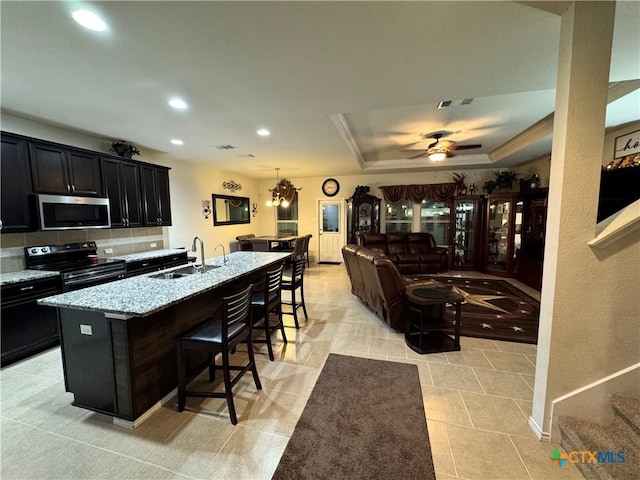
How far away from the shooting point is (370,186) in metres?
7.74

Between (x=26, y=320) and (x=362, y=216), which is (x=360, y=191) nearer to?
(x=362, y=216)

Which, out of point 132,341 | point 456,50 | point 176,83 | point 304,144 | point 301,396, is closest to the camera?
point 132,341

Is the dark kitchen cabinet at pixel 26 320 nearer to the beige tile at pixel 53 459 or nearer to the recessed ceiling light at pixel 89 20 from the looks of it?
the beige tile at pixel 53 459

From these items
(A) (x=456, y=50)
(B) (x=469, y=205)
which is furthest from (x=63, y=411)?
(B) (x=469, y=205)

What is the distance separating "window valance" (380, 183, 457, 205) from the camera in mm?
6887

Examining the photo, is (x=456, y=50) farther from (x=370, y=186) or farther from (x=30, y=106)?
(x=370, y=186)

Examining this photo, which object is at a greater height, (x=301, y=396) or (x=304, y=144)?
(x=304, y=144)

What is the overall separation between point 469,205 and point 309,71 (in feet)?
20.2

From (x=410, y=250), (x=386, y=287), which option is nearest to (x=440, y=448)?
(x=386, y=287)

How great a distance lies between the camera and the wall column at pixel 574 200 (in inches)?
58.5

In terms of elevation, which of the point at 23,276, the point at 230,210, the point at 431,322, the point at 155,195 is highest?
the point at 155,195

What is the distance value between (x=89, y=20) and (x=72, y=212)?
2631 millimetres

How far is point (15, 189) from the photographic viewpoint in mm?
2771

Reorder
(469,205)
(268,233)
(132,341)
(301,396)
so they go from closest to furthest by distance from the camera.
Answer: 1. (132,341)
2. (301,396)
3. (469,205)
4. (268,233)
